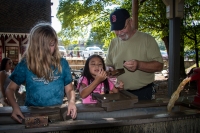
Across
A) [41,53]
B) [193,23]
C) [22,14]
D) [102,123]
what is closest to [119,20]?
[41,53]

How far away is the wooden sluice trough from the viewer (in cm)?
151

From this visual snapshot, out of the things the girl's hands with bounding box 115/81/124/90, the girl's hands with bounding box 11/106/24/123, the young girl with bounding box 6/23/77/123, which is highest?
the young girl with bounding box 6/23/77/123

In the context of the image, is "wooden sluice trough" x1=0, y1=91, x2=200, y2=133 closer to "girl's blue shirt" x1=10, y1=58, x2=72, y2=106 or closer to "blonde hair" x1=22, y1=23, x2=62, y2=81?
"girl's blue shirt" x1=10, y1=58, x2=72, y2=106

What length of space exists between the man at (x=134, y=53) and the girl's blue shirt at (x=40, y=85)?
2.72ft

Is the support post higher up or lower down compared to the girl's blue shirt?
higher up

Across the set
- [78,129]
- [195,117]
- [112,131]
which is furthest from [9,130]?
[195,117]

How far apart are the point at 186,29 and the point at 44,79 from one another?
825 centimetres

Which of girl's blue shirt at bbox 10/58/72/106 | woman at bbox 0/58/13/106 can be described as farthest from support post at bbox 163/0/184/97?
woman at bbox 0/58/13/106

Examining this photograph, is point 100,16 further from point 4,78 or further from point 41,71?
point 41,71

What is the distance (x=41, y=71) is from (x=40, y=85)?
0.42 feet

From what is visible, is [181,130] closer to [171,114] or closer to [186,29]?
[171,114]

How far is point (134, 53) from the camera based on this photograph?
8.69 feet

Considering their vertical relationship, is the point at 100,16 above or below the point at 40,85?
above

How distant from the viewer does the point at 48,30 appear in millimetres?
1886
